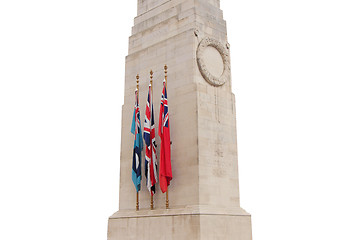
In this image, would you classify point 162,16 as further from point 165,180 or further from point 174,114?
point 165,180

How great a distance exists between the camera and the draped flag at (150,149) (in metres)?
14.3

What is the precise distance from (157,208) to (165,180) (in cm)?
120

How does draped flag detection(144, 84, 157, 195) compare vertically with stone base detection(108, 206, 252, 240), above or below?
above

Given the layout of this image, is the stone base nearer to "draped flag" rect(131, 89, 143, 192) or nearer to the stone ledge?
the stone ledge

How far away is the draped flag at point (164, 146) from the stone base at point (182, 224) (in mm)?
1006

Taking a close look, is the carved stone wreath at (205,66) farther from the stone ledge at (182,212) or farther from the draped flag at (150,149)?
the stone ledge at (182,212)

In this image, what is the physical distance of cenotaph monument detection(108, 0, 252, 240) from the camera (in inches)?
527

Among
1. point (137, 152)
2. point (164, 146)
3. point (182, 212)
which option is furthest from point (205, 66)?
point (182, 212)

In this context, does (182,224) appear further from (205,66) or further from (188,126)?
(205,66)

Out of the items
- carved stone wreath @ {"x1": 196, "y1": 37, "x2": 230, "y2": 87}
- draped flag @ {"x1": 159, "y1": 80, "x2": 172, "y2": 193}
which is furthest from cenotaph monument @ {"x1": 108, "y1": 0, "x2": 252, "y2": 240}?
draped flag @ {"x1": 159, "y1": 80, "x2": 172, "y2": 193}

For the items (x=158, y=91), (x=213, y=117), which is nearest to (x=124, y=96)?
(x=158, y=91)

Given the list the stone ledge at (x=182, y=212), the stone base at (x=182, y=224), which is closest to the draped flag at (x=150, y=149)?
the stone ledge at (x=182, y=212)

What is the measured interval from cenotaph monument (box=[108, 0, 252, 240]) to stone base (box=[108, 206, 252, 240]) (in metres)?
0.03

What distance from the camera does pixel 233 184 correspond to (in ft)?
47.9
